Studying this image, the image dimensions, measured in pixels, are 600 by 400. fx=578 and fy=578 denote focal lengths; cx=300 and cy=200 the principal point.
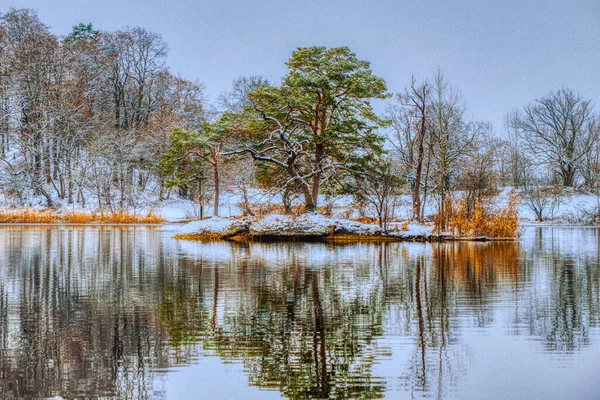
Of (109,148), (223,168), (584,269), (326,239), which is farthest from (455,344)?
(109,148)

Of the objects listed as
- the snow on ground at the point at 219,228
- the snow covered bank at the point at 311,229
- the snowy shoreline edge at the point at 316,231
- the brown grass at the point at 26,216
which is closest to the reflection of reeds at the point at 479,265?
the snowy shoreline edge at the point at 316,231

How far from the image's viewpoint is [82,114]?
1943 inches

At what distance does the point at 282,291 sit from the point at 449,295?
2.70 meters

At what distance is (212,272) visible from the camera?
1255 centimetres

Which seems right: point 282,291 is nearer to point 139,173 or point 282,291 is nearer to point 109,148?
point 109,148

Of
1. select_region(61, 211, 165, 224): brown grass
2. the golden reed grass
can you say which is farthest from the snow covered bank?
the golden reed grass

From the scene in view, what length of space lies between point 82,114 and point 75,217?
11.4 meters

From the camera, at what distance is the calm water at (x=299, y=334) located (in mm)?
4805

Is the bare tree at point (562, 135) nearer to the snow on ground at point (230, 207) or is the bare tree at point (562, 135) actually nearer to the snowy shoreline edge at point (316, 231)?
the snow on ground at point (230, 207)

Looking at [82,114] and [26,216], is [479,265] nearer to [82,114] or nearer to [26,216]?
[26,216]

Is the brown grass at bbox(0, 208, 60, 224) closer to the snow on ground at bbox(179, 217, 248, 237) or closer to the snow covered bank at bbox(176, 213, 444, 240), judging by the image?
the snow on ground at bbox(179, 217, 248, 237)

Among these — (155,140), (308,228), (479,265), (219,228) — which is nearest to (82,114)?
(155,140)

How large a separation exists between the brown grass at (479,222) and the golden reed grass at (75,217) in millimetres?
24295

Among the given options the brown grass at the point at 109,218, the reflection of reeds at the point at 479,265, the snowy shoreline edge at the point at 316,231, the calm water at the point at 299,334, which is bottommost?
the calm water at the point at 299,334
